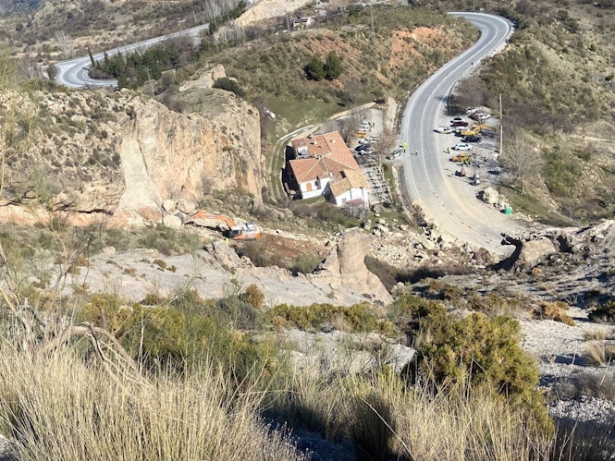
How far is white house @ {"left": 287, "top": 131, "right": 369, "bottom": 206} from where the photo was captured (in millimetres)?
43250

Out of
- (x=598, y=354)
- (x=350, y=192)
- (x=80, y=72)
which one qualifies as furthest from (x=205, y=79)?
(x=598, y=354)

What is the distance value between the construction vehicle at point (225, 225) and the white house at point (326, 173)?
14.4 meters

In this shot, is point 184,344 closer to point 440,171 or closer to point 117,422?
point 117,422

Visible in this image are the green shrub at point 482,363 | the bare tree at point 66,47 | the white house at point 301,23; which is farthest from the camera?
the bare tree at point 66,47

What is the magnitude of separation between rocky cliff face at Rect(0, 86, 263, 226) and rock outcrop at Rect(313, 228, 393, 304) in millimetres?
8563

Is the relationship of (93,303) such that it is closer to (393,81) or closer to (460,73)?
(393,81)

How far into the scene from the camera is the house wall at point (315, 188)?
44.7 metres

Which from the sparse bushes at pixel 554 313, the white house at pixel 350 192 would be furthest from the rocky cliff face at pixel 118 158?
the sparse bushes at pixel 554 313

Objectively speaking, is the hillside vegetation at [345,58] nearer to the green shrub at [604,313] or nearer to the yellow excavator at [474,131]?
the yellow excavator at [474,131]

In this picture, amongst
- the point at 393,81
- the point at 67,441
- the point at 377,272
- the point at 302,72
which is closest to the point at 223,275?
the point at 377,272

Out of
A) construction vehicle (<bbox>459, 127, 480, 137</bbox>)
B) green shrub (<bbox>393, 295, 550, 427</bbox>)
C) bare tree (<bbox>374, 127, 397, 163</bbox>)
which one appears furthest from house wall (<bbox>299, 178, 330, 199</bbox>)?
green shrub (<bbox>393, 295, 550, 427</bbox>)

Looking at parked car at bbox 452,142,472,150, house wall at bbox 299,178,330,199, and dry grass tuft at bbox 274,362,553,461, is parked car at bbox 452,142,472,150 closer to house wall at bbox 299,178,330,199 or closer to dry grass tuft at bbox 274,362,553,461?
house wall at bbox 299,178,330,199

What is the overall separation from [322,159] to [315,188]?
2498 mm

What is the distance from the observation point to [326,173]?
1758 inches
